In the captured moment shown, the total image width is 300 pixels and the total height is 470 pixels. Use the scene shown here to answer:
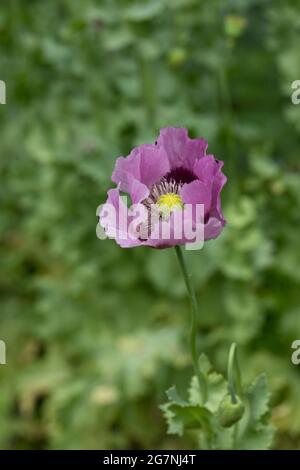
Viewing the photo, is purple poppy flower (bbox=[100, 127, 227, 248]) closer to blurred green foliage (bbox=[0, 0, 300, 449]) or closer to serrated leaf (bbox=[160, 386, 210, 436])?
serrated leaf (bbox=[160, 386, 210, 436])

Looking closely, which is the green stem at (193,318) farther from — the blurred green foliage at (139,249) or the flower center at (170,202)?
the blurred green foliage at (139,249)

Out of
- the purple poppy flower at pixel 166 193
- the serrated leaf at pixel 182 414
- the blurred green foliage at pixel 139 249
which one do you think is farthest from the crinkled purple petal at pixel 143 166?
the blurred green foliage at pixel 139 249

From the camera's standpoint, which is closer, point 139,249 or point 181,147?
point 181,147

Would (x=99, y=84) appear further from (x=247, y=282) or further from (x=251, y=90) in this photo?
(x=247, y=282)

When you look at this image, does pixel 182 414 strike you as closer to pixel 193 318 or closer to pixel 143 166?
pixel 193 318

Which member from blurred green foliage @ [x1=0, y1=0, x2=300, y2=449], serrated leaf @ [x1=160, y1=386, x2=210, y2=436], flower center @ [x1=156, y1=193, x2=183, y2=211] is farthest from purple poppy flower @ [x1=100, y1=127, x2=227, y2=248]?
blurred green foliage @ [x1=0, y1=0, x2=300, y2=449]

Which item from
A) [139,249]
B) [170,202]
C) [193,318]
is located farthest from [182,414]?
[139,249]
